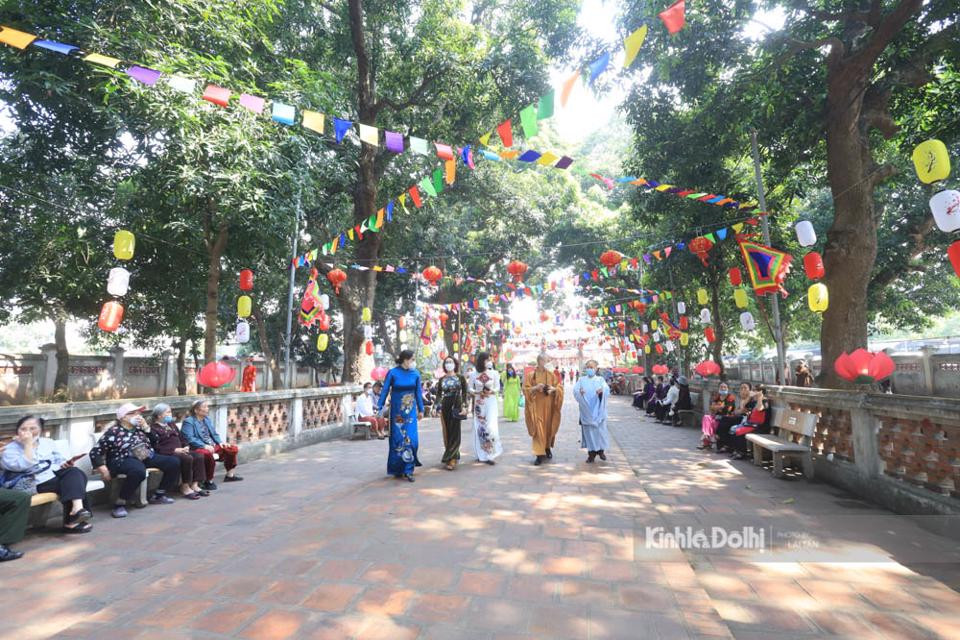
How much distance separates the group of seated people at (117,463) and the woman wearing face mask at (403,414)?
6.84 ft

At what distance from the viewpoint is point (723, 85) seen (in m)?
8.63

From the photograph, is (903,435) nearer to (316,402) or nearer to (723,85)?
(723,85)

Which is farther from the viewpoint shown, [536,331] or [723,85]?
[536,331]

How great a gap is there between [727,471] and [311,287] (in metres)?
10.1

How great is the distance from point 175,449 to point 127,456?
59 centimetres

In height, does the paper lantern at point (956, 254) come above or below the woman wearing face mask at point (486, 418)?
above

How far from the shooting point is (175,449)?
5.70 metres

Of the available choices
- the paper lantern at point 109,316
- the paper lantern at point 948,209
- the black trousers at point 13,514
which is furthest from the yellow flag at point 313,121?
the paper lantern at point 948,209

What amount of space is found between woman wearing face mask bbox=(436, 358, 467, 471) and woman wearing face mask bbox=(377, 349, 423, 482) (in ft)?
1.75

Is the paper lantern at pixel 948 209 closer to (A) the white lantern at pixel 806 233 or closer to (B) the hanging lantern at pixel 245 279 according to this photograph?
(A) the white lantern at pixel 806 233

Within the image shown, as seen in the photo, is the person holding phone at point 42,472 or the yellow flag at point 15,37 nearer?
the person holding phone at point 42,472

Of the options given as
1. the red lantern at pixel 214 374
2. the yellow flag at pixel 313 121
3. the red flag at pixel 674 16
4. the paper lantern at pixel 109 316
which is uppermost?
the red flag at pixel 674 16

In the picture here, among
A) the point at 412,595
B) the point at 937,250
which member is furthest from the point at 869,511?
the point at 937,250

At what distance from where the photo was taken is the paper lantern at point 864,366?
6980mm
